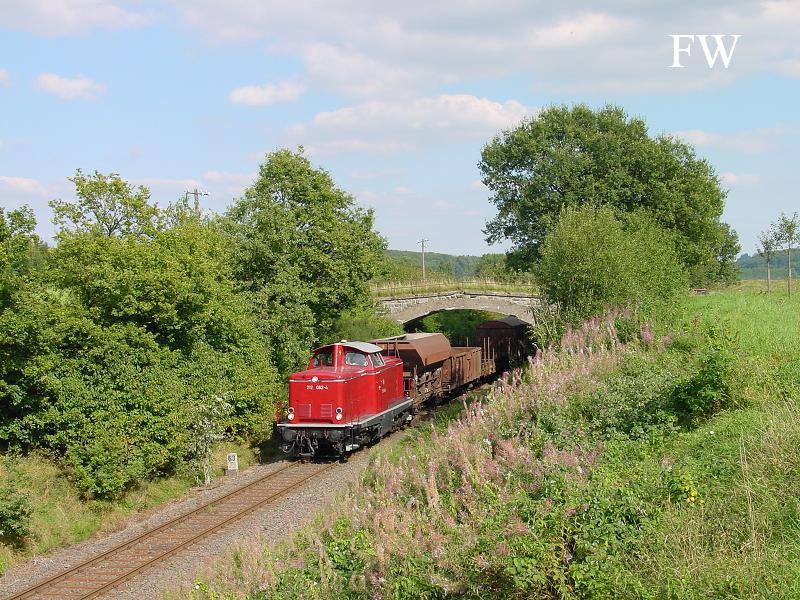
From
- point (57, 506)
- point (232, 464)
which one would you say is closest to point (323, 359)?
point (232, 464)

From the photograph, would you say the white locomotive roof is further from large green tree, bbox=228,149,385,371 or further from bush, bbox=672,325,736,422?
bush, bbox=672,325,736,422

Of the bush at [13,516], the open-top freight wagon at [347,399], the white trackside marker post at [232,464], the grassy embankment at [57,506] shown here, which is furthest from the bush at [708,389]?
the white trackside marker post at [232,464]

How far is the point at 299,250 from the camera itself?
91.1ft

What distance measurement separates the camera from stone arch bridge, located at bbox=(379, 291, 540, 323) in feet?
147

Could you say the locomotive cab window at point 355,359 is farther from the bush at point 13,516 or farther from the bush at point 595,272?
the bush at point 13,516

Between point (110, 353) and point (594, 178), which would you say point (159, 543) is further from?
point (594, 178)

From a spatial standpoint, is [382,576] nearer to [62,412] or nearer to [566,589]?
[566,589]

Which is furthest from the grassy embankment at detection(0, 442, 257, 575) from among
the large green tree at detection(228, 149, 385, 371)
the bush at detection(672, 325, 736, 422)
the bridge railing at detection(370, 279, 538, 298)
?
the bridge railing at detection(370, 279, 538, 298)

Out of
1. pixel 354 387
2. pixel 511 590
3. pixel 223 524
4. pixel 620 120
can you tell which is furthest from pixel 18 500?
pixel 620 120

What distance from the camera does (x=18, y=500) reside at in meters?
13.8

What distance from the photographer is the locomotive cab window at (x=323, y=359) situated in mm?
20781

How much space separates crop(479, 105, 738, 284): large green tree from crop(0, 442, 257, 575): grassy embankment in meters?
25.3

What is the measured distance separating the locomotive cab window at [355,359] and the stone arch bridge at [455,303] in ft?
79.7

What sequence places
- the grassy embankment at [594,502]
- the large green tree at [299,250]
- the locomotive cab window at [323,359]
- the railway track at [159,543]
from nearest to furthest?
the grassy embankment at [594,502] → the railway track at [159,543] → the locomotive cab window at [323,359] → the large green tree at [299,250]
